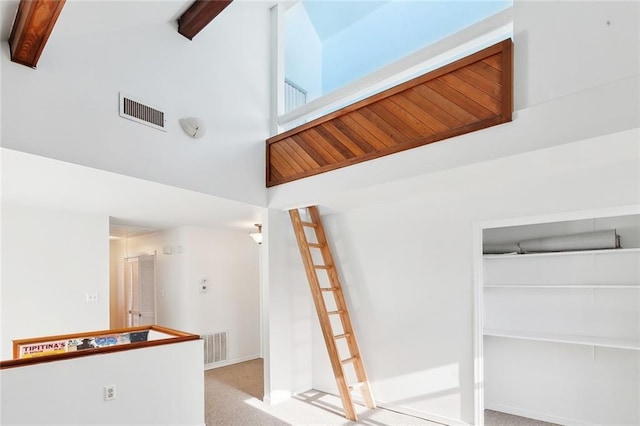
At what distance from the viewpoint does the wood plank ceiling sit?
2.52 m

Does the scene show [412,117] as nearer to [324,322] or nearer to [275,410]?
[324,322]

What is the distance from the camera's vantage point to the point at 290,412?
3.73 meters

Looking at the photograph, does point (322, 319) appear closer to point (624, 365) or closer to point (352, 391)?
point (352, 391)

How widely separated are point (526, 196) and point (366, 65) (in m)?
2.34

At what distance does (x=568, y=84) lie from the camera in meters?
2.23

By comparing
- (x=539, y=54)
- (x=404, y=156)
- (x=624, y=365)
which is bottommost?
(x=624, y=365)

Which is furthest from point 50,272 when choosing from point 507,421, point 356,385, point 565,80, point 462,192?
point 565,80

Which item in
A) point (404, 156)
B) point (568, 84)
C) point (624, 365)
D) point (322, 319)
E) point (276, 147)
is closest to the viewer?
point (568, 84)

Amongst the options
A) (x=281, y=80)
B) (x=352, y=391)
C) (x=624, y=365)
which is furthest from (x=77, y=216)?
(x=624, y=365)

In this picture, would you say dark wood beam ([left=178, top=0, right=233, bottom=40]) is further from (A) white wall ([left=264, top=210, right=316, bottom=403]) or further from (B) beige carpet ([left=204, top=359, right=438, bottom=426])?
(B) beige carpet ([left=204, top=359, right=438, bottom=426])

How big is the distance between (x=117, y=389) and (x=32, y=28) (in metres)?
2.42

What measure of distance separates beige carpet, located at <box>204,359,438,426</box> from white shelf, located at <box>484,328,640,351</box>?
3.66 feet

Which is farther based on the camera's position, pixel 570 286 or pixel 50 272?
pixel 50 272

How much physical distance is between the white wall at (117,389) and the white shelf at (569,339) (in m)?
2.83
